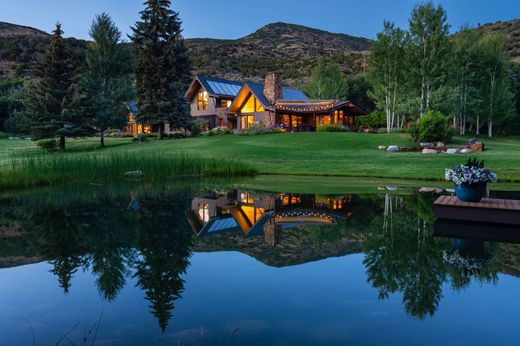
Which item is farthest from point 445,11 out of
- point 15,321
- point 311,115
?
point 15,321

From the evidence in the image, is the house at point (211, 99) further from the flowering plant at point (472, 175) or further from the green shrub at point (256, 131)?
the flowering plant at point (472, 175)

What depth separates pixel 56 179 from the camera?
17625 millimetres

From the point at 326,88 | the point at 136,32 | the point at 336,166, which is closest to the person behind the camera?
the point at 336,166

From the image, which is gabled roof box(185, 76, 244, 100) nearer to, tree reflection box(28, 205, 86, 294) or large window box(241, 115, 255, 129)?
large window box(241, 115, 255, 129)

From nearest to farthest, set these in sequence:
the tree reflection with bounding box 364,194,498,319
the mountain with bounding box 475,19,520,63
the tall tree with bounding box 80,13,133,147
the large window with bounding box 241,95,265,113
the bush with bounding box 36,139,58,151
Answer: the tree reflection with bounding box 364,194,498,319, the bush with bounding box 36,139,58,151, the tall tree with bounding box 80,13,133,147, the large window with bounding box 241,95,265,113, the mountain with bounding box 475,19,520,63

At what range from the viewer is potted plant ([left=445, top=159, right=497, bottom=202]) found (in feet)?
32.4

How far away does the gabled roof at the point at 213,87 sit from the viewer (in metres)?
51.1

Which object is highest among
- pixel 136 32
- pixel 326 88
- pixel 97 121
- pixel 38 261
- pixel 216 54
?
pixel 216 54

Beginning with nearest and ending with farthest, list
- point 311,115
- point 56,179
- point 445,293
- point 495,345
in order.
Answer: point 495,345 < point 445,293 < point 56,179 < point 311,115

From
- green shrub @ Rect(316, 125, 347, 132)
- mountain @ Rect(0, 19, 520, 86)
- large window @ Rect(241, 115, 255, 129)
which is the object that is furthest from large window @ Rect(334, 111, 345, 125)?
mountain @ Rect(0, 19, 520, 86)

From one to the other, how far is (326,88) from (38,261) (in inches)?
2042

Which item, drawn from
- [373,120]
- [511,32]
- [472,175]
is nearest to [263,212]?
[472,175]

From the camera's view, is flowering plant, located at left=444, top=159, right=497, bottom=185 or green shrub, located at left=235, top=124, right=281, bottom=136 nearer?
flowering plant, located at left=444, top=159, right=497, bottom=185

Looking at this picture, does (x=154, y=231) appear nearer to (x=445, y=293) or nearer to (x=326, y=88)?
(x=445, y=293)
